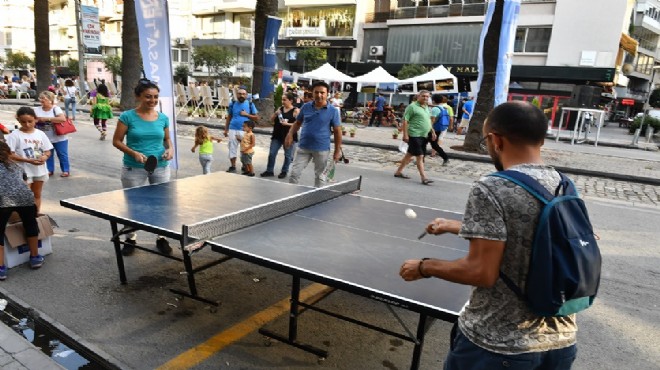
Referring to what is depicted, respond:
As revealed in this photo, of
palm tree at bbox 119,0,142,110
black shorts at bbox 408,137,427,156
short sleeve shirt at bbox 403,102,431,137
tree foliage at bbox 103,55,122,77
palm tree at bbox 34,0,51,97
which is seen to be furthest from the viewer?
tree foliage at bbox 103,55,122,77

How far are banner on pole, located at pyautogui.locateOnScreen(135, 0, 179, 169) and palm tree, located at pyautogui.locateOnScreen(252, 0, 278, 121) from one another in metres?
9.56

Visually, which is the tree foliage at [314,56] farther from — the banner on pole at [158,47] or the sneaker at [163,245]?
the sneaker at [163,245]

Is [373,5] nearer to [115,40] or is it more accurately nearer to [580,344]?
[115,40]

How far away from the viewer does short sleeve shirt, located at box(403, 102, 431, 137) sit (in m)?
9.54

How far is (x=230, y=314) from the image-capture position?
13.2 feet

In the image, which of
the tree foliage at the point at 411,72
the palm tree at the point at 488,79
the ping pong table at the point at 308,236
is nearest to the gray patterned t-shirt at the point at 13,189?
the ping pong table at the point at 308,236

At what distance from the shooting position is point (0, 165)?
439cm

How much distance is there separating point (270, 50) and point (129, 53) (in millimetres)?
7802

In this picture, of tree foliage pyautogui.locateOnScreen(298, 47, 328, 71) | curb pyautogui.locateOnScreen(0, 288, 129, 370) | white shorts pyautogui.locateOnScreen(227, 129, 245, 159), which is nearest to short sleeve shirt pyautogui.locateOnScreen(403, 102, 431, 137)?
white shorts pyautogui.locateOnScreen(227, 129, 245, 159)

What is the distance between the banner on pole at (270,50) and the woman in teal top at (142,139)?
1052cm

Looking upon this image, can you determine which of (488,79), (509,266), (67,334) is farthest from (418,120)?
(509,266)

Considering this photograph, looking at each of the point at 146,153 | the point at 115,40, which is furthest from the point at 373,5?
the point at 146,153

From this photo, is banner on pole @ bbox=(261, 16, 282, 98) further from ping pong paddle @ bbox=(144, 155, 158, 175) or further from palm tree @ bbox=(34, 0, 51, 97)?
palm tree @ bbox=(34, 0, 51, 97)

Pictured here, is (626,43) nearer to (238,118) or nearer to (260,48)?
(260,48)
